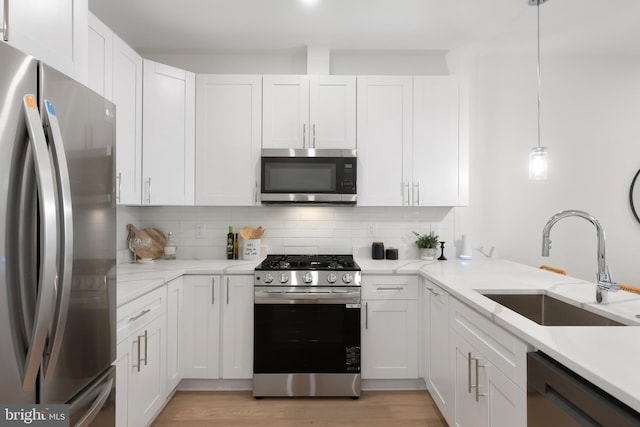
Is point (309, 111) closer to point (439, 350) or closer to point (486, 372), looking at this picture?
point (439, 350)

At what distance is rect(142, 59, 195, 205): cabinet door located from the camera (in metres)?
2.70

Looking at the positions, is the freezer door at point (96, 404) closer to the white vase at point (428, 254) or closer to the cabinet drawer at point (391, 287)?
the cabinet drawer at point (391, 287)

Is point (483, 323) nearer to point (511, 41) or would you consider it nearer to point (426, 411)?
point (426, 411)

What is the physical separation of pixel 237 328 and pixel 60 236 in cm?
178

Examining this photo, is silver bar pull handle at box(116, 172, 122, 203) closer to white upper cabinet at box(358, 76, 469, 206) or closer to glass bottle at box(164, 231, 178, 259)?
glass bottle at box(164, 231, 178, 259)

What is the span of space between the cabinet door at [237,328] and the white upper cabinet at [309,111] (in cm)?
113

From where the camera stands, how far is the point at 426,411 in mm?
2461

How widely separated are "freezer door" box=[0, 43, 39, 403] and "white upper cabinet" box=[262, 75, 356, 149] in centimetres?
201

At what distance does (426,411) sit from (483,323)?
1.20 meters

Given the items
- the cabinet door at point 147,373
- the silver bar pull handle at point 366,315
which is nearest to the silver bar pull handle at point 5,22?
the cabinet door at point 147,373

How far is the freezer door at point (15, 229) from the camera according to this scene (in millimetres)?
923

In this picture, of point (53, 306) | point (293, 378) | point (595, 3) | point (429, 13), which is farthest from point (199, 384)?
point (595, 3)

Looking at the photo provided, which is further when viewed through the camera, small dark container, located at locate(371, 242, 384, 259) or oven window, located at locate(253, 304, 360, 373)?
small dark container, located at locate(371, 242, 384, 259)

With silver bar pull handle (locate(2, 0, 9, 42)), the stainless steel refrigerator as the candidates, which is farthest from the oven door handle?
silver bar pull handle (locate(2, 0, 9, 42))
